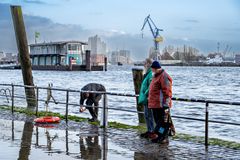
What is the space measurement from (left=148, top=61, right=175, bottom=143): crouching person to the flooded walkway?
0.35m

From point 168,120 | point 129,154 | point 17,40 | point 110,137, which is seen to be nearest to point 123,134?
point 110,137

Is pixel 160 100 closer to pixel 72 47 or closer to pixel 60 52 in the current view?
pixel 72 47

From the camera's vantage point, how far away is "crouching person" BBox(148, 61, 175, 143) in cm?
1076

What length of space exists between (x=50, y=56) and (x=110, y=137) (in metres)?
124

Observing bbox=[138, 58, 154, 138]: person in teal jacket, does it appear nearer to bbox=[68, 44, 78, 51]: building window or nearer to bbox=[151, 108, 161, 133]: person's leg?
bbox=[151, 108, 161, 133]: person's leg

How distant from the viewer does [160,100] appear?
10.9 meters

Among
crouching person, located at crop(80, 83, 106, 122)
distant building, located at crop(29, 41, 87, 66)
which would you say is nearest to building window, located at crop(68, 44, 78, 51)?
distant building, located at crop(29, 41, 87, 66)

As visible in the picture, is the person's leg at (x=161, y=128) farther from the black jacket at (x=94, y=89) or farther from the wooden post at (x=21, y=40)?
the wooden post at (x=21, y=40)

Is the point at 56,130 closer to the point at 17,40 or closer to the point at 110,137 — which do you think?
the point at 110,137

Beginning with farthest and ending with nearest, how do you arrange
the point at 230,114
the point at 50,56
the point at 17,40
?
the point at 50,56 → the point at 230,114 → the point at 17,40

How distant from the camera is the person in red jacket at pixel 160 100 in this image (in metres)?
10.8

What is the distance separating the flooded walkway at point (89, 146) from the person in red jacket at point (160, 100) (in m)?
0.35

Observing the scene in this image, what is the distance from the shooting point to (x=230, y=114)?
2630 cm

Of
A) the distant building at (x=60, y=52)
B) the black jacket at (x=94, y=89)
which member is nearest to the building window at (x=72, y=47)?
the distant building at (x=60, y=52)
